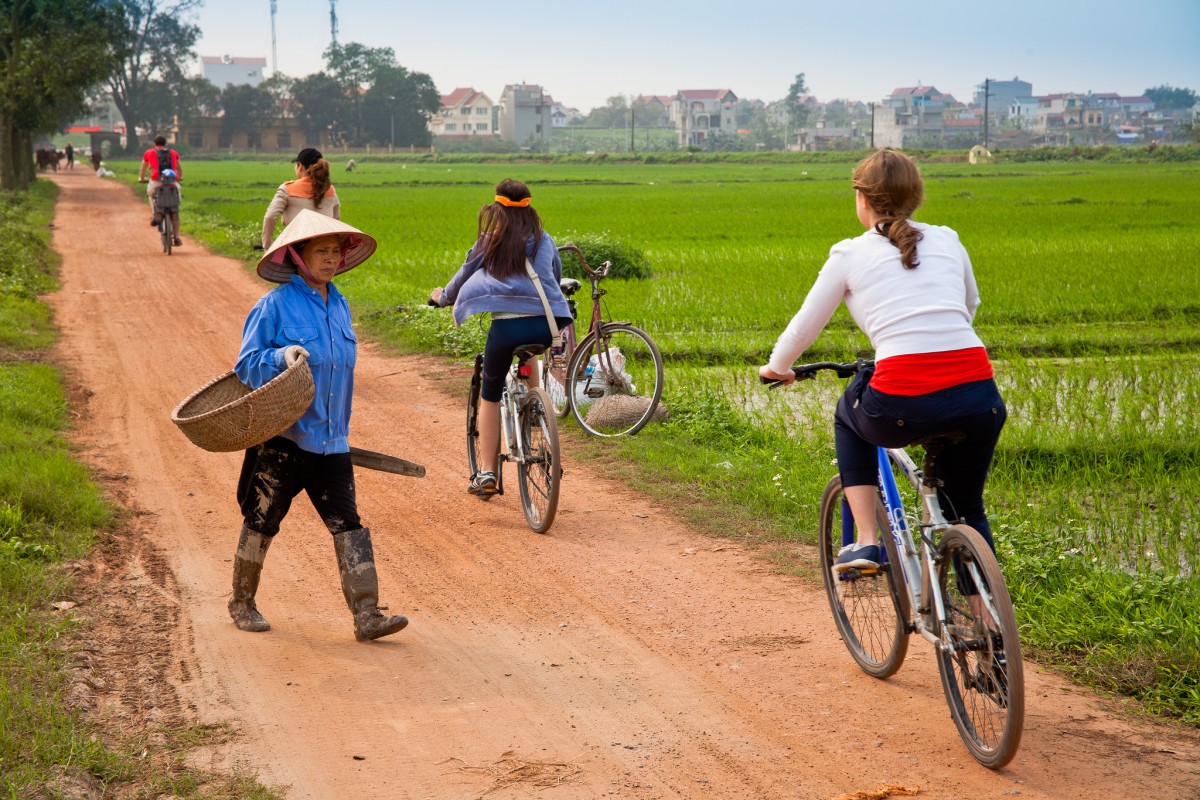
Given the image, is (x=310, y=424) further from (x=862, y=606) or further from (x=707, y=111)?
(x=707, y=111)

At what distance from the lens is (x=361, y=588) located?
14.7 ft

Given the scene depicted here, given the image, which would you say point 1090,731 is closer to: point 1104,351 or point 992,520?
point 992,520

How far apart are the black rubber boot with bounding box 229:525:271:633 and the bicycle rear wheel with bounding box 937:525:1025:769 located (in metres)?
2.56

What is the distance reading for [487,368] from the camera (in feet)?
20.6

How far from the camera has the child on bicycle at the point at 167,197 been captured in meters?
19.3

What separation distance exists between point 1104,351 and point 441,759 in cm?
957

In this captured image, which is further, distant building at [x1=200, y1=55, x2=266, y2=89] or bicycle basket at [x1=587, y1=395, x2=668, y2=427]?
distant building at [x1=200, y1=55, x2=266, y2=89]

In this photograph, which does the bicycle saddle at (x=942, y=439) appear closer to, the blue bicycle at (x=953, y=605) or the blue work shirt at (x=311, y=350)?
the blue bicycle at (x=953, y=605)

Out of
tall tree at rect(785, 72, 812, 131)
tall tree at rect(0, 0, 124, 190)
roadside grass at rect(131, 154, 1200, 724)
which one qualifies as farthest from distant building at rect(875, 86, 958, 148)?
roadside grass at rect(131, 154, 1200, 724)

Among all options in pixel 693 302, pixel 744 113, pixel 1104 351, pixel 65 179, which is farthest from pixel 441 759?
pixel 744 113

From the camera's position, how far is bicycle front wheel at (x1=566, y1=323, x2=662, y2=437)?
26.1 feet

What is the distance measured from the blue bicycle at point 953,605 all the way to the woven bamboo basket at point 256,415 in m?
1.69

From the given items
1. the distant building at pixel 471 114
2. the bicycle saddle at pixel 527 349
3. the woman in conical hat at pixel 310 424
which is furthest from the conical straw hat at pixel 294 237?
the distant building at pixel 471 114

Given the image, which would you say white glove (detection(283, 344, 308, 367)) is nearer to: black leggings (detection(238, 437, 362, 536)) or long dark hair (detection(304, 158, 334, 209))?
black leggings (detection(238, 437, 362, 536))
